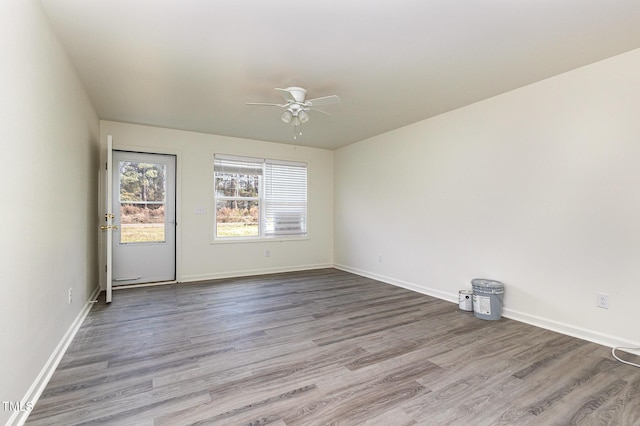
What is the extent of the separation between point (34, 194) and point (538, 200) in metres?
4.18

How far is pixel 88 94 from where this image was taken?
3477 mm

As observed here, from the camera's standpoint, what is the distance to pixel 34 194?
1.87 metres

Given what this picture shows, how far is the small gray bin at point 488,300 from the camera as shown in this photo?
3270 mm

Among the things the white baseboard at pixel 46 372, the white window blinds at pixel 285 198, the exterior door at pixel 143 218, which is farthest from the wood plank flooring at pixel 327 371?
the white window blinds at pixel 285 198

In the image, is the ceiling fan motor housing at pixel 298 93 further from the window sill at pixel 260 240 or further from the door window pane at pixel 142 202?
the window sill at pixel 260 240

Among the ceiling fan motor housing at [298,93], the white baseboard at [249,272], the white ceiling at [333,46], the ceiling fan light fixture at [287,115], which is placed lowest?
the white baseboard at [249,272]

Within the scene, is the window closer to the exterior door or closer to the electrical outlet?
the exterior door

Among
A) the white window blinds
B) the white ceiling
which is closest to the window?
the white window blinds

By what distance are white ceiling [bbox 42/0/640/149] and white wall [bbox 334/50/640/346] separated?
0.31 meters

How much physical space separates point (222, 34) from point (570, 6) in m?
2.43

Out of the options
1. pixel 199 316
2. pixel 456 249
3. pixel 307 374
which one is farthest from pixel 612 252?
pixel 199 316

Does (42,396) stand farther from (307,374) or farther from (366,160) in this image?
(366,160)

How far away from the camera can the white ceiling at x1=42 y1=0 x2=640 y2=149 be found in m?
2.05

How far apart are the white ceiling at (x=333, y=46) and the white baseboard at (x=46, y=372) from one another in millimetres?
2406
